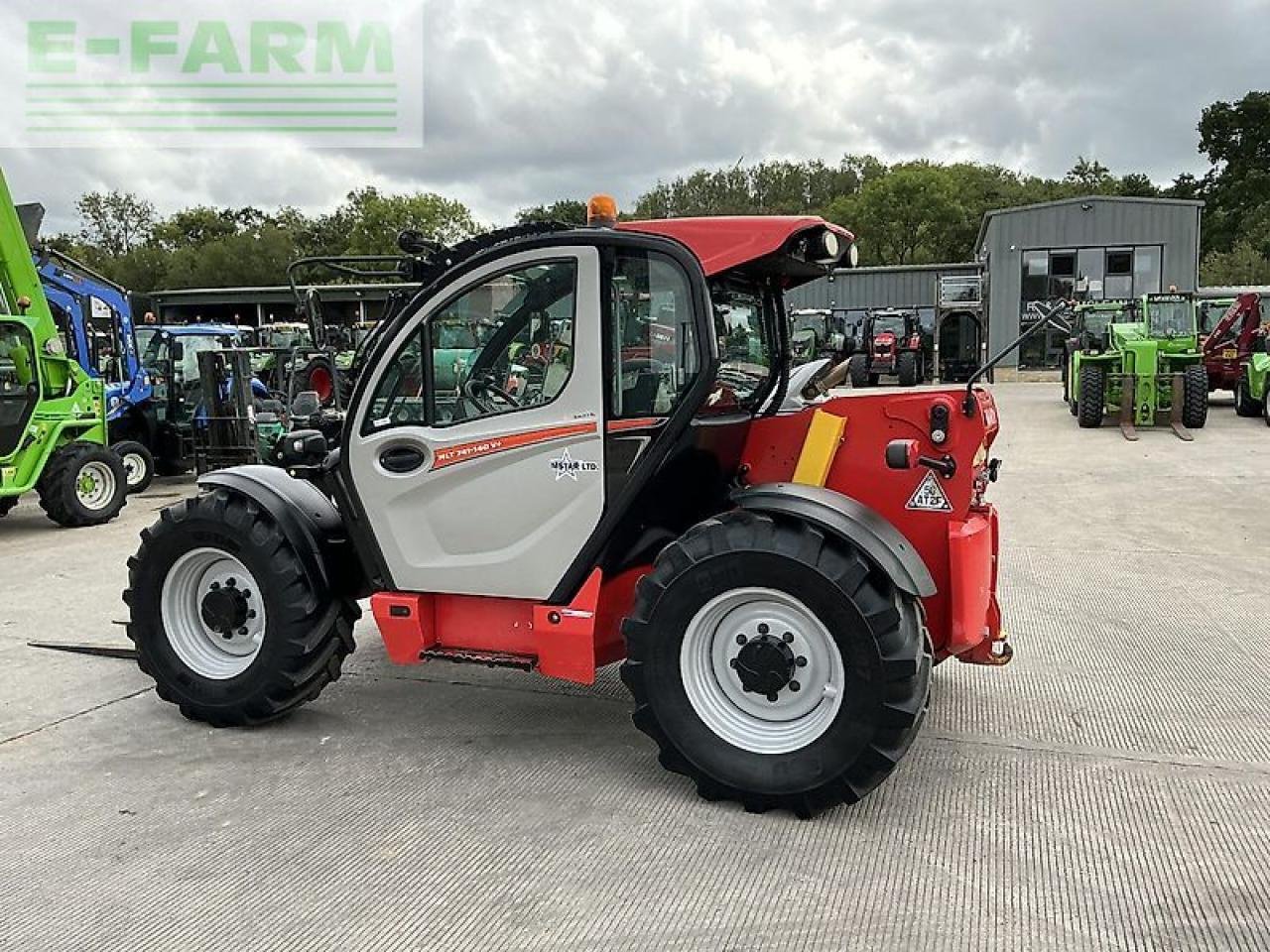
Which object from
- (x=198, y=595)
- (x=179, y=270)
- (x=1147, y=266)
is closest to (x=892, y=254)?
(x=1147, y=266)

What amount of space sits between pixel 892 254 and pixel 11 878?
54843 mm

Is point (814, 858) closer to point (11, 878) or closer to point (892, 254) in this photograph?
point (11, 878)

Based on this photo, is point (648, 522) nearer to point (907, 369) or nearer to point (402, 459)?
point (402, 459)

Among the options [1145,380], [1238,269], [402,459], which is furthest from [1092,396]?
[1238,269]

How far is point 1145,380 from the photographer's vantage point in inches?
602

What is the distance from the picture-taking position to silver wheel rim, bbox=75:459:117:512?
9984mm

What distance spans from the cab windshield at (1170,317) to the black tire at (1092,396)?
183 centimetres

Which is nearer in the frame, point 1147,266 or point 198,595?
point 198,595

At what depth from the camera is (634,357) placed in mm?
3766

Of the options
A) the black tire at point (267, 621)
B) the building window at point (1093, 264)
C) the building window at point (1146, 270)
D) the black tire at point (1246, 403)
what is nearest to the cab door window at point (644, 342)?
the black tire at point (267, 621)

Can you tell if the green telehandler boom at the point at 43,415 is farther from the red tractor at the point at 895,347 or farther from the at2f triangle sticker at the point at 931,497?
the red tractor at the point at 895,347

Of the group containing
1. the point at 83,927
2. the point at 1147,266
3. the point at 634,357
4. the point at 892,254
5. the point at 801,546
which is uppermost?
the point at 892,254

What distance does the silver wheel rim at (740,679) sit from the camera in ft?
11.6

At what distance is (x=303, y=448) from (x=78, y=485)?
6.81 meters
